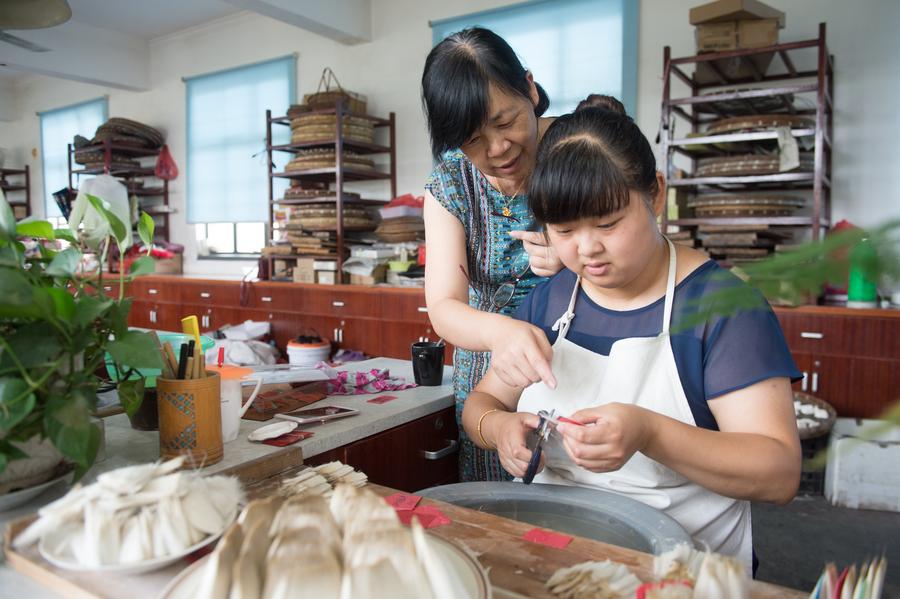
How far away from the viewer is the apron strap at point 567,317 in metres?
1.36

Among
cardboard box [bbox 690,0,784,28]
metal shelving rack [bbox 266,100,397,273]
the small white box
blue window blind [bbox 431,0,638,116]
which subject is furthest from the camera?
metal shelving rack [bbox 266,100,397,273]

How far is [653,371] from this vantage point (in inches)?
46.6

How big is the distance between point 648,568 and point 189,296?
6233mm

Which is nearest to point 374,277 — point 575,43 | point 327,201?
point 327,201

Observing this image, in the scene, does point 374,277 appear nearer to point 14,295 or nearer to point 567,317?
point 567,317

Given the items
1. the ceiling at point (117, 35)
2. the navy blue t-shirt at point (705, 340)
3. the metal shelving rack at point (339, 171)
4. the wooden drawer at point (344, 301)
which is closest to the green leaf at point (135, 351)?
the navy blue t-shirt at point (705, 340)

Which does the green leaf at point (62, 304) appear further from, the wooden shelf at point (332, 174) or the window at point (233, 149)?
the window at point (233, 149)

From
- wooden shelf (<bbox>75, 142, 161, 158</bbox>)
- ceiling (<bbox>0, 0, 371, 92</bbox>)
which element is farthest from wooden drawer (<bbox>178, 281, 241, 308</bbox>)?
ceiling (<bbox>0, 0, 371, 92</bbox>)

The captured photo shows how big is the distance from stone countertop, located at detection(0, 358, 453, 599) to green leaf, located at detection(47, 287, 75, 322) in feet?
1.07

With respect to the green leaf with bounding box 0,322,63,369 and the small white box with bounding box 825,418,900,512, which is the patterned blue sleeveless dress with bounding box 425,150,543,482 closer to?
the green leaf with bounding box 0,322,63,369

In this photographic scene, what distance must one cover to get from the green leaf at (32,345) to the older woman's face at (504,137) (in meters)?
0.86

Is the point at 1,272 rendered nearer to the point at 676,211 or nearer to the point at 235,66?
the point at 676,211

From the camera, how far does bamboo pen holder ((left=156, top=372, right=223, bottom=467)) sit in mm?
1049

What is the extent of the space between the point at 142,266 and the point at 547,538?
72 cm
